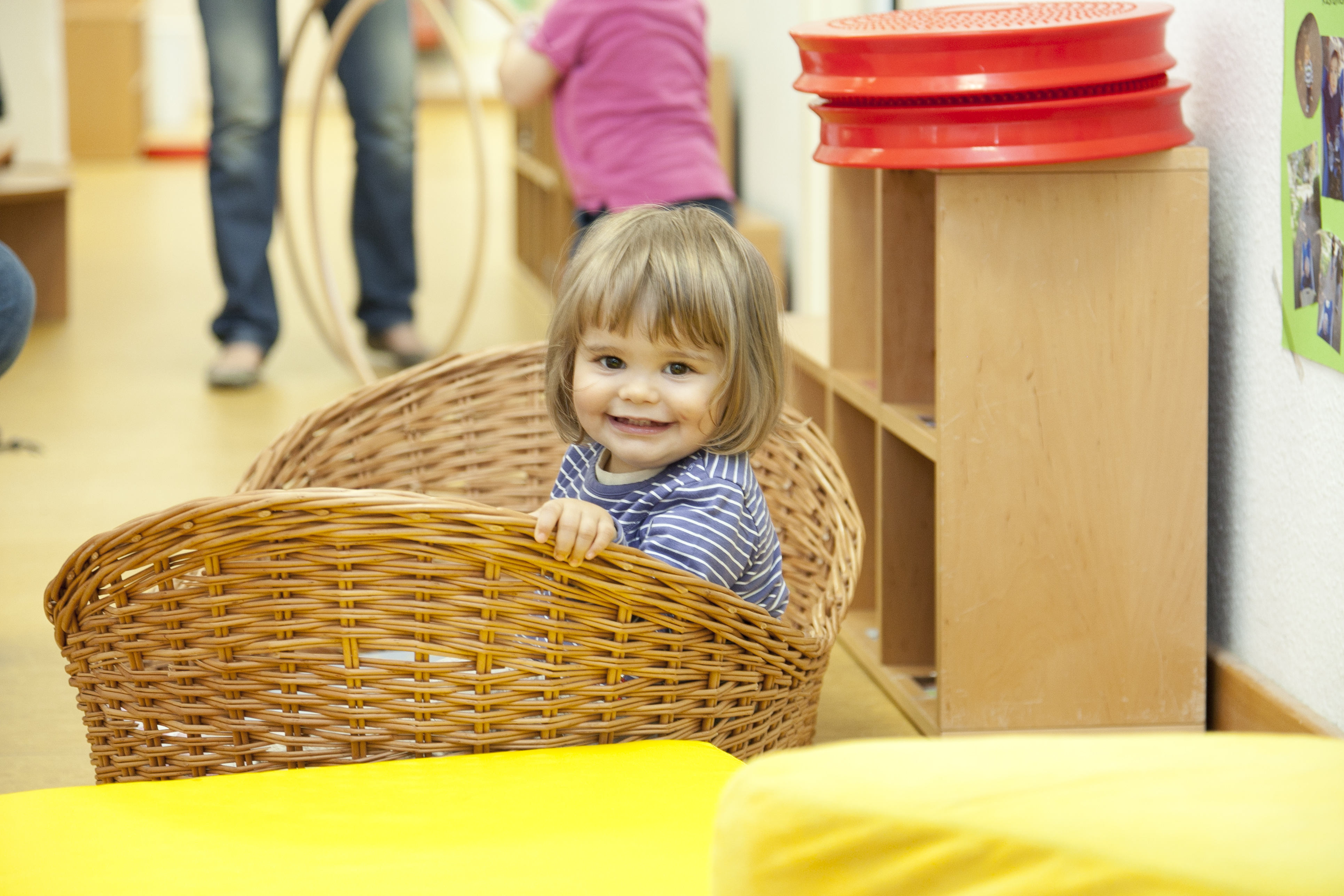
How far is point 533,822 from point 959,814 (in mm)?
455

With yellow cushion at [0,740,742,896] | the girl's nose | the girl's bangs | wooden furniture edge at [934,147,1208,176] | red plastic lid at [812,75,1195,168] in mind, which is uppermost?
red plastic lid at [812,75,1195,168]

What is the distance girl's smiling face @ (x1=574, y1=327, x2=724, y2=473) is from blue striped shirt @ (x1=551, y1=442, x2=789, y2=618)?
0.03 m

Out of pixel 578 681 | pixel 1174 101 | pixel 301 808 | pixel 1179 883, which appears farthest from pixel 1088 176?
pixel 1179 883

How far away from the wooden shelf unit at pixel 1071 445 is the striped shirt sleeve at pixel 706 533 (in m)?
0.25

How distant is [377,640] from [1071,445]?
0.64 meters

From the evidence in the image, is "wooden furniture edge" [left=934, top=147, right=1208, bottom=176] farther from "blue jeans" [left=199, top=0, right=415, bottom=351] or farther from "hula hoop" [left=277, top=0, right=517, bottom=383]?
"blue jeans" [left=199, top=0, right=415, bottom=351]

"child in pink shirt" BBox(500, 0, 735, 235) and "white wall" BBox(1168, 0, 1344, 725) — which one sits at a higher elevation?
Result: "child in pink shirt" BBox(500, 0, 735, 235)

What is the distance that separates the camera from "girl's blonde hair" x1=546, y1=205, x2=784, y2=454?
41.0 inches

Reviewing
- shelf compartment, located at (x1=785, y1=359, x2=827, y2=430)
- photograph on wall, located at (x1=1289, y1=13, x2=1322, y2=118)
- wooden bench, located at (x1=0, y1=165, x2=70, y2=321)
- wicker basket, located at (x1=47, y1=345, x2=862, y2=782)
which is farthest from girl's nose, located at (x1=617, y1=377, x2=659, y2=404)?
wooden bench, located at (x1=0, y1=165, x2=70, y2=321)

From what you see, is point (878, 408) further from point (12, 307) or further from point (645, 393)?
point (12, 307)

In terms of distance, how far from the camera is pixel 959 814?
0.41 m

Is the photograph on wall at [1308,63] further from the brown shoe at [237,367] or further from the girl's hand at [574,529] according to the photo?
the brown shoe at [237,367]

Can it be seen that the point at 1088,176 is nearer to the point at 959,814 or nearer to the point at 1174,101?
the point at 1174,101

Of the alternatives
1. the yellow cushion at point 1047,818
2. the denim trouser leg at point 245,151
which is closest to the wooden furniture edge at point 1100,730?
the yellow cushion at point 1047,818
